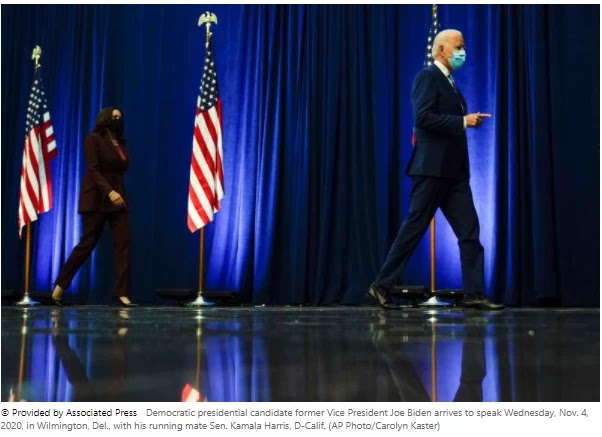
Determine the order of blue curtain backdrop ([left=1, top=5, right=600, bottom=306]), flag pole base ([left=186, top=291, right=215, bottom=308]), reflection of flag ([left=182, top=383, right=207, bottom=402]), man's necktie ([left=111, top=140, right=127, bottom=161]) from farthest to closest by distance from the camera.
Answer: flag pole base ([left=186, top=291, right=215, bottom=308]) < blue curtain backdrop ([left=1, top=5, right=600, bottom=306]) < man's necktie ([left=111, top=140, right=127, bottom=161]) < reflection of flag ([left=182, top=383, right=207, bottom=402])

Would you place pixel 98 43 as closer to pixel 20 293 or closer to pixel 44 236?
pixel 44 236

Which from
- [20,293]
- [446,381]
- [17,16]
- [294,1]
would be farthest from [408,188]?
[446,381]

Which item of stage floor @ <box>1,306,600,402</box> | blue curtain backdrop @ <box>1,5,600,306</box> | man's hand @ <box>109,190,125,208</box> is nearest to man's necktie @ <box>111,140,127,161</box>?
man's hand @ <box>109,190,125,208</box>

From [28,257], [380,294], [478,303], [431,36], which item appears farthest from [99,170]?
[431,36]

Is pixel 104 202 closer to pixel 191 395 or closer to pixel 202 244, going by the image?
pixel 202 244

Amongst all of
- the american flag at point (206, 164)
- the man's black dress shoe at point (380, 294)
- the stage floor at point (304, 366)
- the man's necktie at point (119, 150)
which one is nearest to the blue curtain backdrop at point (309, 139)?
the american flag at point (206, 164)

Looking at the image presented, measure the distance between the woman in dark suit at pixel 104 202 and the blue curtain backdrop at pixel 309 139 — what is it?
1487mm

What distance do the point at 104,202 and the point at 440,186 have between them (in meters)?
2.05

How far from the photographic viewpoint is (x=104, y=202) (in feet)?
14.5

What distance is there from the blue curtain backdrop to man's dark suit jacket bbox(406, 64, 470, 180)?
1.90 meters

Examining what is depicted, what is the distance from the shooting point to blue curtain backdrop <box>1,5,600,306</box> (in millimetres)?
5141

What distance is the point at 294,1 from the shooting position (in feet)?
18.9

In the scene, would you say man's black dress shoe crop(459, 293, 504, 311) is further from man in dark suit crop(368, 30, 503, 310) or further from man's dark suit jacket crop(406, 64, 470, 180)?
man's dark suit jacket crop(406, 64, 470, 180)

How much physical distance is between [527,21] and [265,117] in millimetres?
1993
